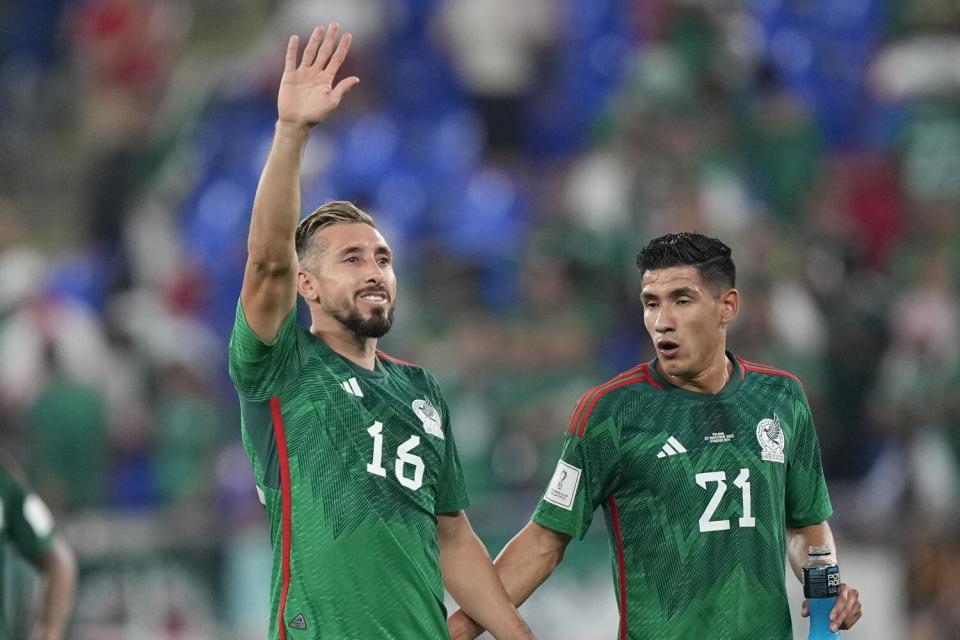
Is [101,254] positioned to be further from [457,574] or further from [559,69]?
[457,574]

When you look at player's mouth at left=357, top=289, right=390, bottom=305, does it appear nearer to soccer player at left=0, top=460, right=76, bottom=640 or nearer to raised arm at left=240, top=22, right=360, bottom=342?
raised arm at left=240, top=22, right=360, bottom=342

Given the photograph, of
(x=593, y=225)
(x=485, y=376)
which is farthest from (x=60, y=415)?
(x=593, y=225)

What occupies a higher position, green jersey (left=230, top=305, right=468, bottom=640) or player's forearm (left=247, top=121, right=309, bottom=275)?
player's forearm (left=247, top=121, right=309, bottom=275)

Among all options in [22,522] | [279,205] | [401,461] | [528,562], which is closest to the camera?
[279,205]

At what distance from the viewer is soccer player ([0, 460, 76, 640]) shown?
5.86 meters

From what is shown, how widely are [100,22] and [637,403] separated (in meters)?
10.1

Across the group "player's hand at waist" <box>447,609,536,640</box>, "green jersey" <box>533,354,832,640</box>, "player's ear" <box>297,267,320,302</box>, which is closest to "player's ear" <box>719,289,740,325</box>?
"green jersey" <box>533,354,832,640</box>

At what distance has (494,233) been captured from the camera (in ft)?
38.4

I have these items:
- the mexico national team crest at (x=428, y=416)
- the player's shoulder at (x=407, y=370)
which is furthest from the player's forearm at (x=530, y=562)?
the player's shoulder at (x=407, y=370)

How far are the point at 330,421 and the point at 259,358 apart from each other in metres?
0.29

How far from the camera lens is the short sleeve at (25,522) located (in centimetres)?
586

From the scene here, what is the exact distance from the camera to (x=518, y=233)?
38.3ft

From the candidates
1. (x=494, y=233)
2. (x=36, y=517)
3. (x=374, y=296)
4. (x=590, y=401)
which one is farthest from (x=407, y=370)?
(x=494, y=233)

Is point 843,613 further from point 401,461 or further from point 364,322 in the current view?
point 364,322
